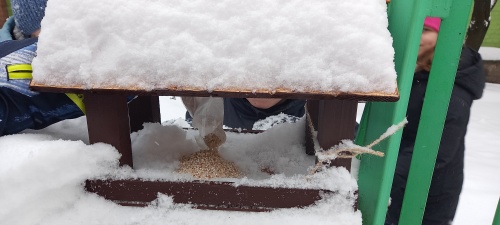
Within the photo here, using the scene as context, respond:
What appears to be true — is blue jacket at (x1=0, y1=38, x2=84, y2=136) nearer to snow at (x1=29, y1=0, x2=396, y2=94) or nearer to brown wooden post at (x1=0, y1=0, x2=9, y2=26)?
snow at (x1=29, y1=0, x2=396, y2=94)

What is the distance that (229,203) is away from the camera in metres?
0.65

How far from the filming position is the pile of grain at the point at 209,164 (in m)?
0.73

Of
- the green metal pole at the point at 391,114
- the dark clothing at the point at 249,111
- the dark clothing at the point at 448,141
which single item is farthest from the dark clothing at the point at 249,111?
the green metal pole at the point at 391,114

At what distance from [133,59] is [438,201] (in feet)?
4.99

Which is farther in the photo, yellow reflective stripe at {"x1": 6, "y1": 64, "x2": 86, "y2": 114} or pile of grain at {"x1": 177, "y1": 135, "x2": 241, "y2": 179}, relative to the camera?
pile of grain at {"x1": 177, "y1": 135, "x2": 241, "y2": 179}

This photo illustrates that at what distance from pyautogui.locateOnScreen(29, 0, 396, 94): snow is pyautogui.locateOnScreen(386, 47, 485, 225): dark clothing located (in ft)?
3.62

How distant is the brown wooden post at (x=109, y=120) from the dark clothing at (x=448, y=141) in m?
1.24

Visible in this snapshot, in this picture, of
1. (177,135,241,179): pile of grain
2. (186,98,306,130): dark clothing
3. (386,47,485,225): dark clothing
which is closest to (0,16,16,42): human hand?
(177,135,241,179): pile of grain

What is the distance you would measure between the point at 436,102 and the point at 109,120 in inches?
26.4

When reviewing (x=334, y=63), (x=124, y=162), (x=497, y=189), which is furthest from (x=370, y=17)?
(x=497, y=189)

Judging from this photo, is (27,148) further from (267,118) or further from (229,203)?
(267,118)

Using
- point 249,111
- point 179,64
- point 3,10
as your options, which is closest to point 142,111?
point 179,64

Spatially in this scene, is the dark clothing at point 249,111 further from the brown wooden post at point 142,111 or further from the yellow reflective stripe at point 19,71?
the yellow reflective stripe at point 19,71

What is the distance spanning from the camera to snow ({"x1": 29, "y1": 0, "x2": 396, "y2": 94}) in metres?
0.52
